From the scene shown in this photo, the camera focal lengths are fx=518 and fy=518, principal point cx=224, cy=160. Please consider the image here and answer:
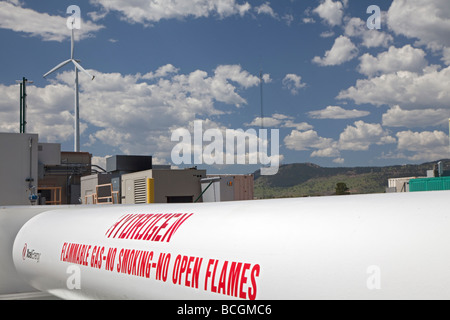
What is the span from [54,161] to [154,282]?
1137 inches

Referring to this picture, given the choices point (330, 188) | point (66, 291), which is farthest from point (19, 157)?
point (330, 188)

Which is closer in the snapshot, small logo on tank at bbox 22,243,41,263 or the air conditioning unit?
small logo on tank at bbox 22,243,41,263

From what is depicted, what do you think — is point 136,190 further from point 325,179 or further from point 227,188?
point 325,179

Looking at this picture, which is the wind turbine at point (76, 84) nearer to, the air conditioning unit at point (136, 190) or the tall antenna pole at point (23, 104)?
the tall antenna pole at point (23, 104)

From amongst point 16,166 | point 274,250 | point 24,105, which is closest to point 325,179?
point 24,105

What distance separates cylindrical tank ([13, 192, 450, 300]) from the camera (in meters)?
2.78

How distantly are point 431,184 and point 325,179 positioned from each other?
389 feet

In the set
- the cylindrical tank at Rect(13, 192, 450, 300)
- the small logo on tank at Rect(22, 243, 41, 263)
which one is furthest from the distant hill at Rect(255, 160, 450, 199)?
the cylindrical tank at Rect(13, 192, 450, 300)

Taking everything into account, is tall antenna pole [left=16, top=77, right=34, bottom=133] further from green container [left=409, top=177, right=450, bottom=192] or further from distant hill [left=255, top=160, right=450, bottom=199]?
distant hill [left=255, top=160, right=450, bottom=199]

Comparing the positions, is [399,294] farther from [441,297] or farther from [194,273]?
[194,273]

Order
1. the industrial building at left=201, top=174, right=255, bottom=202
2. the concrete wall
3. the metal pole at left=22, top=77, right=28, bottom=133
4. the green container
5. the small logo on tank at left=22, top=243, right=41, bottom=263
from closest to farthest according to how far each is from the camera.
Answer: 1. the small logo on tank at left=22, top=243, right=41, bottom=263
2. the concrete wall
3. the industrial building at left=201, top=174, right=255, bottom=202
4. the green container
5. the metal pole at left=22, top=77, right=28, bottom=133

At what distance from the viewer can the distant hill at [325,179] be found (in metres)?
118

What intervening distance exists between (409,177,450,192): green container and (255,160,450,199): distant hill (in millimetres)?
60357

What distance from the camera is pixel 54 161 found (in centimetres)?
3172
